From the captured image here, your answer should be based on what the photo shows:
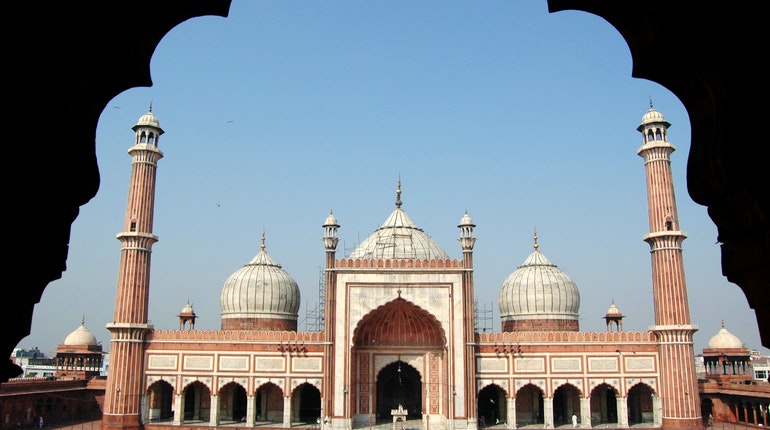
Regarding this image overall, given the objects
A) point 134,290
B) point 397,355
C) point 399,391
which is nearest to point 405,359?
point 397,355

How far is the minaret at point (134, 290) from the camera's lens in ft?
82.7

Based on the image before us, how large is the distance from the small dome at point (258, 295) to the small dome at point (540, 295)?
32.4ft

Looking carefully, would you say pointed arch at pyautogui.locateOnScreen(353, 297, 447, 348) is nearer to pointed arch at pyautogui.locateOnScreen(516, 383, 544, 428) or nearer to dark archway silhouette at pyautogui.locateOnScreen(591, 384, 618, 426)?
pointed arch at pyautogui.locateOnScreen(516, 383, 544, 428)

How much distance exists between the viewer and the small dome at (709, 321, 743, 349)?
33656 mm

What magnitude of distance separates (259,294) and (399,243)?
670 cm

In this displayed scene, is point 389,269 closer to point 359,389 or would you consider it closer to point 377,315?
point 377,315

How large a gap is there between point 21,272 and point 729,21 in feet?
11.8

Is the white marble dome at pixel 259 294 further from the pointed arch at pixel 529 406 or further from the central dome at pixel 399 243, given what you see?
the pointed arch at pixel 529 406

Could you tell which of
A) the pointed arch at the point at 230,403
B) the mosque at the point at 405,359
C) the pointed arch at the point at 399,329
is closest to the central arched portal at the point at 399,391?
the mosque at the point at 405,359

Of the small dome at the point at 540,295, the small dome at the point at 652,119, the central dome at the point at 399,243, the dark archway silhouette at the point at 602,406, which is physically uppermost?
the small dome at the point at 652,119

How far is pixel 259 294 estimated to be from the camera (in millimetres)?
30531

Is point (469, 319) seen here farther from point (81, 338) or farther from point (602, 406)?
point (81, 338)

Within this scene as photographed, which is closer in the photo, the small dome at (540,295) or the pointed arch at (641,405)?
the pointed arch at (641,405)

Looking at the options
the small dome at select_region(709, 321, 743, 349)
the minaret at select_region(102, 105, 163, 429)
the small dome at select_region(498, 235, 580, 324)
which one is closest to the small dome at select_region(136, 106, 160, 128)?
the minaret at select_region(102, 105, 163, 429)
